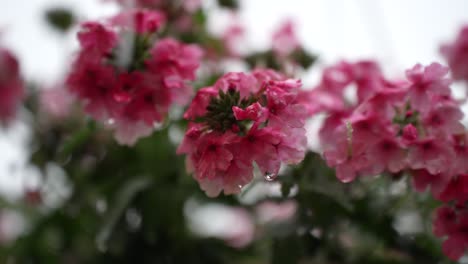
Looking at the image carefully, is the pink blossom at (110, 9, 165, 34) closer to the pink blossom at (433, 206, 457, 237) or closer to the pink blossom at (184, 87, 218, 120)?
the pink blossom at (184, 87, 218, 120)

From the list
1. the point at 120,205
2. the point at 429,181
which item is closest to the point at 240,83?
the point at 429,181

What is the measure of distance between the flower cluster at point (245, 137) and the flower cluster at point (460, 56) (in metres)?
0.60

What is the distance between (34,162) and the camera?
1.14m

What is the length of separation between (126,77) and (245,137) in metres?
0.23

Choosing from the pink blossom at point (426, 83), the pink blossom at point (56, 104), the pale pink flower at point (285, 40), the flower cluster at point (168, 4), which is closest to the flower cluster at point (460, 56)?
the pale pink flower at point (285, 40)

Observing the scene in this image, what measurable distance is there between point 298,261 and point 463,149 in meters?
0.29

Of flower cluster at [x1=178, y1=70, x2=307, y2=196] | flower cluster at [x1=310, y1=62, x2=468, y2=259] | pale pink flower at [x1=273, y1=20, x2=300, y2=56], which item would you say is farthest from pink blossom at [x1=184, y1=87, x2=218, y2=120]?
pale pink flower at [x1=273, y1=20, x2=300, y2=56]

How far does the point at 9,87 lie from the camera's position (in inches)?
48.3

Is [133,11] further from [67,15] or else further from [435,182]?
[67,15]

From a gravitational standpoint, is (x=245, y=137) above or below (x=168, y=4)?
above

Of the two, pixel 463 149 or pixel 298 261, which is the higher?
pixel 463 149

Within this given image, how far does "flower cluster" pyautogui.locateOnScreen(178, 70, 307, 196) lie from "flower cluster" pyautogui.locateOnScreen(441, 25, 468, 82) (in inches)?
23.7

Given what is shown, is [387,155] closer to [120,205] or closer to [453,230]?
[453,230]

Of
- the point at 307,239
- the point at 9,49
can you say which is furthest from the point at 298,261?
the point at 9,49
